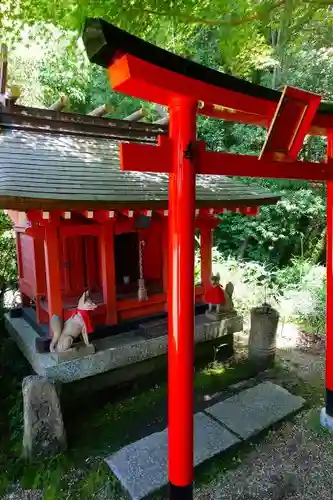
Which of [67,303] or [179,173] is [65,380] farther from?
[179,173]

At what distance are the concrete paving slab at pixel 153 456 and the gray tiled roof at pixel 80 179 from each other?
9.19 ft

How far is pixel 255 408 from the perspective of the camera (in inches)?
180

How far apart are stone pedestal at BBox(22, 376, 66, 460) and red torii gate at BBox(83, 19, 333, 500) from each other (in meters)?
1.62

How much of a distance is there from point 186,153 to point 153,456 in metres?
3.17

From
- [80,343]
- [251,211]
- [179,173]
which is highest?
[179,173]

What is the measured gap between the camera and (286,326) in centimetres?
784

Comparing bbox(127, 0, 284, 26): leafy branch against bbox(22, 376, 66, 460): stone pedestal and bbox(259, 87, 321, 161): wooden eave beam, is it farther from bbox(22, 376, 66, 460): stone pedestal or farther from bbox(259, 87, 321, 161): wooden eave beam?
bbox(22, 376, 66, 460): stone pedestal

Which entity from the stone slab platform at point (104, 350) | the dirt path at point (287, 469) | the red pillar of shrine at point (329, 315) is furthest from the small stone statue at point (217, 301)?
the red pillar of shrine at point (329, 315)

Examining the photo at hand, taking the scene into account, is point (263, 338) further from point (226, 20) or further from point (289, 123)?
point (226, 20)

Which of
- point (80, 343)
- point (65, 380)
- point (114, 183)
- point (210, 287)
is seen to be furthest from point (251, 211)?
point (65, 380)

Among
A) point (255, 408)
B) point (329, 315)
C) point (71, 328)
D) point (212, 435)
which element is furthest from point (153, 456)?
point (329, 315)

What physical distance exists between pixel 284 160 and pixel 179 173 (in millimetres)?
956

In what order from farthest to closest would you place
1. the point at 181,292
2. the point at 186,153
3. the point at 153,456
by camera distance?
the point at 153,456 < the point at 181,292 < the point at 186,153

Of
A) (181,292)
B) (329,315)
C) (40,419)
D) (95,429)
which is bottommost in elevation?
(95,429)
